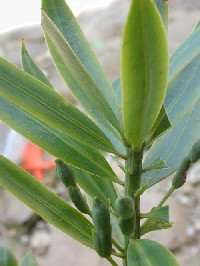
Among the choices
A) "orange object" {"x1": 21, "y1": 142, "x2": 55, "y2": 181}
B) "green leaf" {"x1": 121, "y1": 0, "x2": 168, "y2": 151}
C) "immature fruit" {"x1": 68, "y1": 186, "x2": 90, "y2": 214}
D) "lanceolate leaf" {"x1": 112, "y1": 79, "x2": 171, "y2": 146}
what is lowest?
"orange object" {"x1": 21, "y1": 142, "x2": 55, "y2": 181}

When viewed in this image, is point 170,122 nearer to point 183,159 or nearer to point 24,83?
point 183,159

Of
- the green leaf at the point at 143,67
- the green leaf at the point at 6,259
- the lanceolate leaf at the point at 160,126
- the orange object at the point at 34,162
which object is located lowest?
the orange object at the point at 34,162

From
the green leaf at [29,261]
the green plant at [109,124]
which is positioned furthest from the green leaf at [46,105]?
the green leaf at [29,261]

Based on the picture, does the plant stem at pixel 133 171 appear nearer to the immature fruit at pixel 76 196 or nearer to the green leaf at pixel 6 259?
the immature fruit at pixel 76 196

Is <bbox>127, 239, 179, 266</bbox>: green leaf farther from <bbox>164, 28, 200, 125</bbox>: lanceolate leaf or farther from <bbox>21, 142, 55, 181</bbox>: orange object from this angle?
<bbox>21, 142, 55, 181</bbox>: orange object

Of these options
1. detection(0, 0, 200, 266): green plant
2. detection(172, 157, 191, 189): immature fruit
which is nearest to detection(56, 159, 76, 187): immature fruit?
detection(0, 0, 200, 266): green plant
